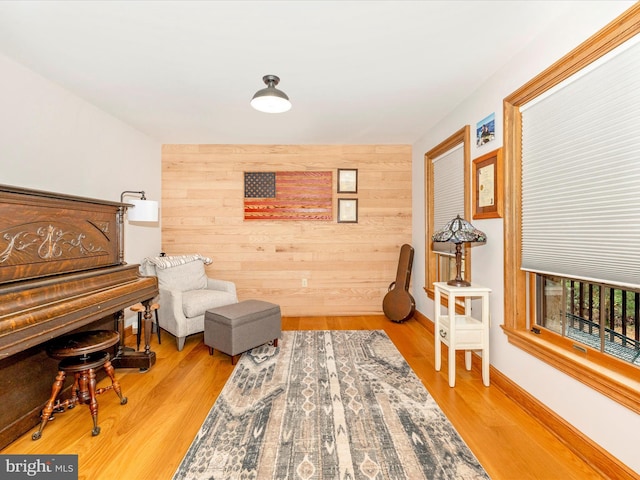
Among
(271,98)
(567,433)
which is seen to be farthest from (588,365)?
(271,98)

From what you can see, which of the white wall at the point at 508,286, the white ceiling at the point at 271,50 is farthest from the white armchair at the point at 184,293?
the white wall at the point at 508,286

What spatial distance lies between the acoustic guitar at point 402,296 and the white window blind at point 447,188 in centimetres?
48

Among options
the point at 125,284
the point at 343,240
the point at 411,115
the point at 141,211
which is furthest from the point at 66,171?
the point at 411,115

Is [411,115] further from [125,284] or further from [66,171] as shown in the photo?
[66,171]

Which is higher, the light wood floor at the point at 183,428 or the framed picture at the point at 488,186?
the framed picture at the point at 488,186

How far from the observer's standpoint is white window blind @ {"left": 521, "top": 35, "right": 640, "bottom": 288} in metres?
1.40

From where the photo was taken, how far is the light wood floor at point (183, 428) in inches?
60.0

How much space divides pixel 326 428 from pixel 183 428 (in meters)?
0.88

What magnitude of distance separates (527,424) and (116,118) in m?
4.55

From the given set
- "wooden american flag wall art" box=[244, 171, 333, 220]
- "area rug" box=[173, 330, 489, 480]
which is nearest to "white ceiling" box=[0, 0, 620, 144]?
"wooden american flag wall art" box=[244, 171, 333, 220]

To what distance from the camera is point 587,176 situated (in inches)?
63.4

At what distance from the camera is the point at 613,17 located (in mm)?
1445

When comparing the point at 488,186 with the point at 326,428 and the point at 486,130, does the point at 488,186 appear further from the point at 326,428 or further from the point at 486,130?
the point at 326,428

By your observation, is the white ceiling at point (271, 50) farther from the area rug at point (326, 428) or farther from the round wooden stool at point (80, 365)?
the area rug at point (326, 428)
